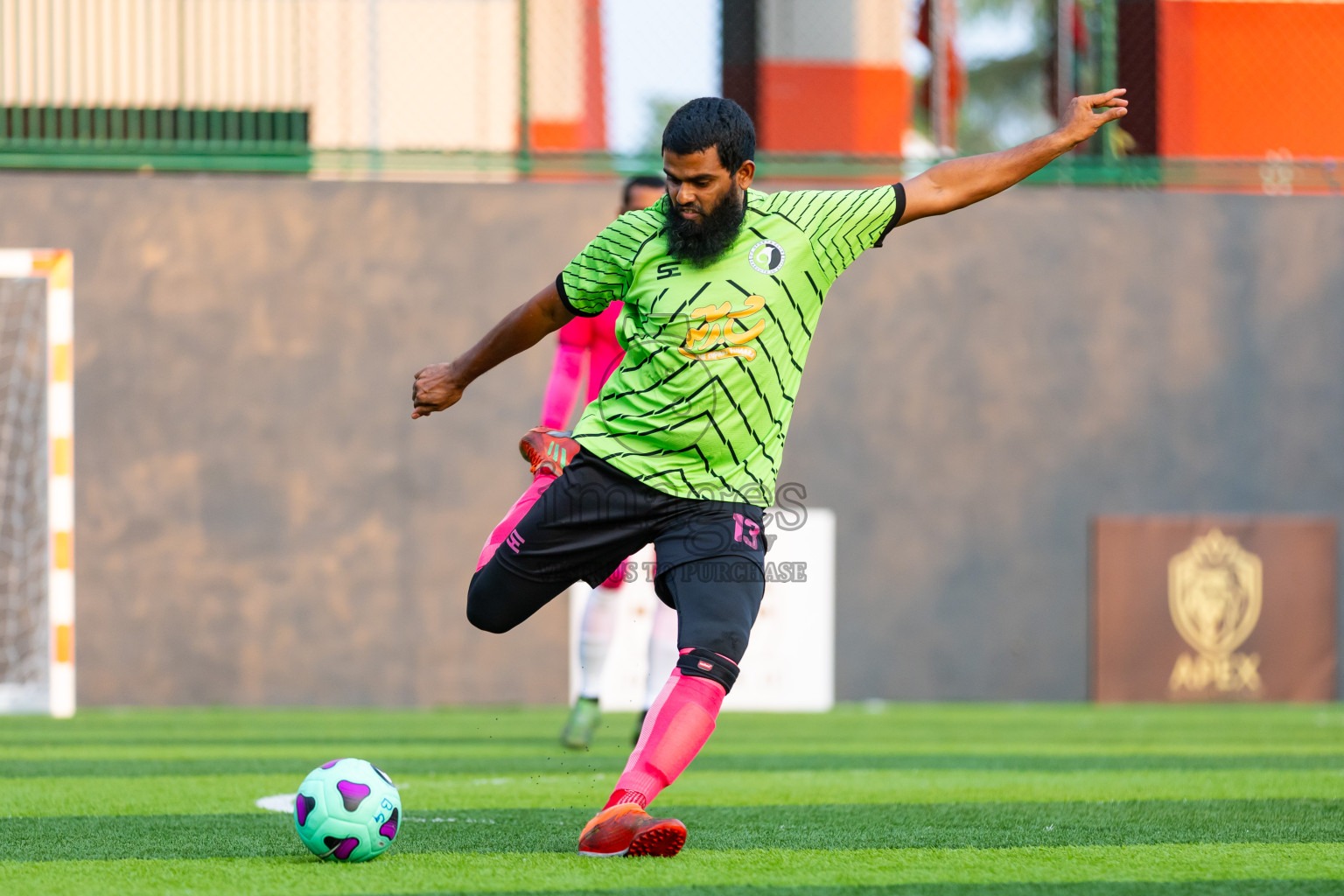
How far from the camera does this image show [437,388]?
4.00 metres

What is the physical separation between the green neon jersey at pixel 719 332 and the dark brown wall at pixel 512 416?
18.4 feet

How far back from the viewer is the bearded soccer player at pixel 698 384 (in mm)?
3586

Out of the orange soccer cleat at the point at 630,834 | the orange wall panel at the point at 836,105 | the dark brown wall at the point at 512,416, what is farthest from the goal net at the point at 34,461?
the orange soccer cleat at the point at 630,834

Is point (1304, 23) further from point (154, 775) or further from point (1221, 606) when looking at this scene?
point (154, 775)

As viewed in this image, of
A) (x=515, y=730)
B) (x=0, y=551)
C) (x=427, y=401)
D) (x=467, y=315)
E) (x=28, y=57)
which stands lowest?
(x=515, y=730)

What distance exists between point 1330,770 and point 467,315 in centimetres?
560

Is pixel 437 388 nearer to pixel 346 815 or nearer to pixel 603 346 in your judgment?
pixel 346 815

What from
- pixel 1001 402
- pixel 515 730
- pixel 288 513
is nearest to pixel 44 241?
pixel 288 513

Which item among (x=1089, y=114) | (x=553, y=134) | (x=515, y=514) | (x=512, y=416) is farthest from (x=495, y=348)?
(x=553, y=134)

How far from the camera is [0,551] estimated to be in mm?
8992

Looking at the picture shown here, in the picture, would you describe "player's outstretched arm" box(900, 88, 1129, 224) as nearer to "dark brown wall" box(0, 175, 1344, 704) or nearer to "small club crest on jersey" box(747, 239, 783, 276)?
"small club crest on jersey" box(747, 239, 783, 276)

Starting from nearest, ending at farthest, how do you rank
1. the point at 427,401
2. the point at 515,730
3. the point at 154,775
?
1. the point at 427,401
2. the point at 154,775
3. the point at 515,730

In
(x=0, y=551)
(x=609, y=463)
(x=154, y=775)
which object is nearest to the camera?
(x=609, y=463)

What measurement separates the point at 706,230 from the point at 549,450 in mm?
757
